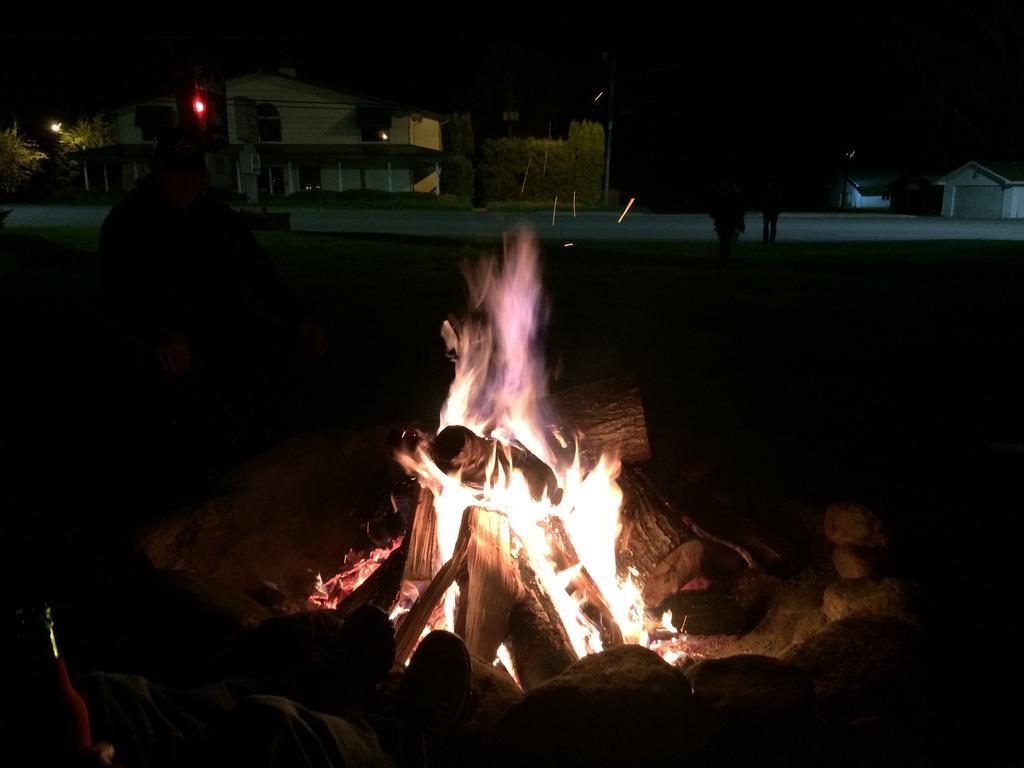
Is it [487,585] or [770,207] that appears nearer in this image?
[487,585]

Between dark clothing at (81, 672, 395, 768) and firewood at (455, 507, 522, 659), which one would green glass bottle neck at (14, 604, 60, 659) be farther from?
firewood at (455, 507, 522, 659)

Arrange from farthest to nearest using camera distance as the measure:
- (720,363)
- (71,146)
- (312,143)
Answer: (71,146) → (312,143) → (720,363)

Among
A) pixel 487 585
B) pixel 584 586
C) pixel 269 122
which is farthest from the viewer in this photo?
pixel 269 122

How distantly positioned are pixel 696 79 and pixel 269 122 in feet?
86.6

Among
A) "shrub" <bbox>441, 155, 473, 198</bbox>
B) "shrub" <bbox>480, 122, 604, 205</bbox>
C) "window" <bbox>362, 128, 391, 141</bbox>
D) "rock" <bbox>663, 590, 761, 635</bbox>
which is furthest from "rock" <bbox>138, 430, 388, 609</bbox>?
"window" <bbox>362, 128, 391, 141</bbox>

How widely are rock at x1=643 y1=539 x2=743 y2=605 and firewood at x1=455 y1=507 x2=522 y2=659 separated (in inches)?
30.2

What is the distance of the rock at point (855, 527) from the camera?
3.52m

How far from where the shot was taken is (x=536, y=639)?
3.12m

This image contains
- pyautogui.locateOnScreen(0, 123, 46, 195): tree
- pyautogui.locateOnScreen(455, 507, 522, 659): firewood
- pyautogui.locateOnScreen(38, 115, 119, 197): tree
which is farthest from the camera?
pyautogui.locateOnScreen(38, 115, 119, 197): tree

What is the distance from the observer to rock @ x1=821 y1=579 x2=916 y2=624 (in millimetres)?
3045

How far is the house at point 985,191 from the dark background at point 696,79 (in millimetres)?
8769

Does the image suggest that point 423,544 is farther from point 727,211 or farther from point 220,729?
point 727,211

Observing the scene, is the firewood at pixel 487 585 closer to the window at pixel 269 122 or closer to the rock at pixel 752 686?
the rock at pixel 752 686

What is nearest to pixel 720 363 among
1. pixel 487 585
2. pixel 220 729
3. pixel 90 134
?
pixel 487 585
